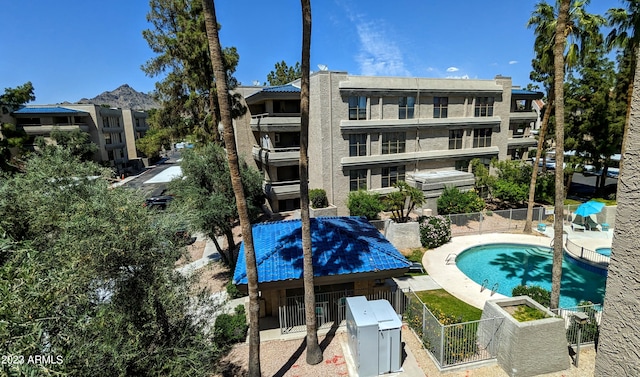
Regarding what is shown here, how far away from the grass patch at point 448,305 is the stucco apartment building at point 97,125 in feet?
194

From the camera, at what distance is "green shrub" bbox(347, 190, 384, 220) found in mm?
25984

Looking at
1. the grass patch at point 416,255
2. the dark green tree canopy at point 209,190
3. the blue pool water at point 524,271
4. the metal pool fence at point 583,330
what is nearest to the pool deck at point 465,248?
the grass patch at point 416,255

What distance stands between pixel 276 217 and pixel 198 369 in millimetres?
21956

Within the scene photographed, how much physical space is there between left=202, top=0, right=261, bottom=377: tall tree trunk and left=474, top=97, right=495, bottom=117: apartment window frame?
29.6m

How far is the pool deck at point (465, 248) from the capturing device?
16875mm

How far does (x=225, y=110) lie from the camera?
9.02 meters

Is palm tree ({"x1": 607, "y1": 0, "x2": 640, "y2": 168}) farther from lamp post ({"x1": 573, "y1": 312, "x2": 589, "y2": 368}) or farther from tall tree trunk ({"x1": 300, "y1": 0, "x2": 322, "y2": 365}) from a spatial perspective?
tall tree trunk ({"x1": 300, "y1": 0, "x2": 322, "y2": 365})

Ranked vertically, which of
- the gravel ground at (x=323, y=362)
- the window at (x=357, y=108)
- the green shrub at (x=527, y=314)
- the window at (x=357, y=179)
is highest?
the window at (x=357, y=108)

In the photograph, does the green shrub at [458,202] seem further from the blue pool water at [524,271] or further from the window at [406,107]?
the window at [406,107]

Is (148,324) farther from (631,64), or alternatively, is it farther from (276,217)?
(631,64)

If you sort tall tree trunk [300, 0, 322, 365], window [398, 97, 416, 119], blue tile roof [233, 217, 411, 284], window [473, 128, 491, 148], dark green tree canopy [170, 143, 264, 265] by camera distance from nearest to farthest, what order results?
tall tree trunk [300, 0, 322, 365] → blue tile roof [233, 217, 411, 284] → dark green tree canopy [170, 143, 264, 265] → window [398, 97, 416, 119] → window [473, 128, 491, 148]

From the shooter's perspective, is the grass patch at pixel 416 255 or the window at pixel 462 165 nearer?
A: the grass patch at pixel 416 255

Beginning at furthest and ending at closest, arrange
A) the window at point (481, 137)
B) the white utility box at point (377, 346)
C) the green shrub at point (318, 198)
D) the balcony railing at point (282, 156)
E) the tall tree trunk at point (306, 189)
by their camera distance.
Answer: the window at point (481, 137) < the balcony railing at point (282, 156) < the green shrub at point (318, 198) < the white utility box at point (377, 346) < the tall tree trunk at point (306, 189)

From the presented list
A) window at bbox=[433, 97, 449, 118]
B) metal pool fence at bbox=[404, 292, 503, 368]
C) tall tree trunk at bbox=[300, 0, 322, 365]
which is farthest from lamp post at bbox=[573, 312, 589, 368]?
window at bbox=[433, 97, 449, 118]
